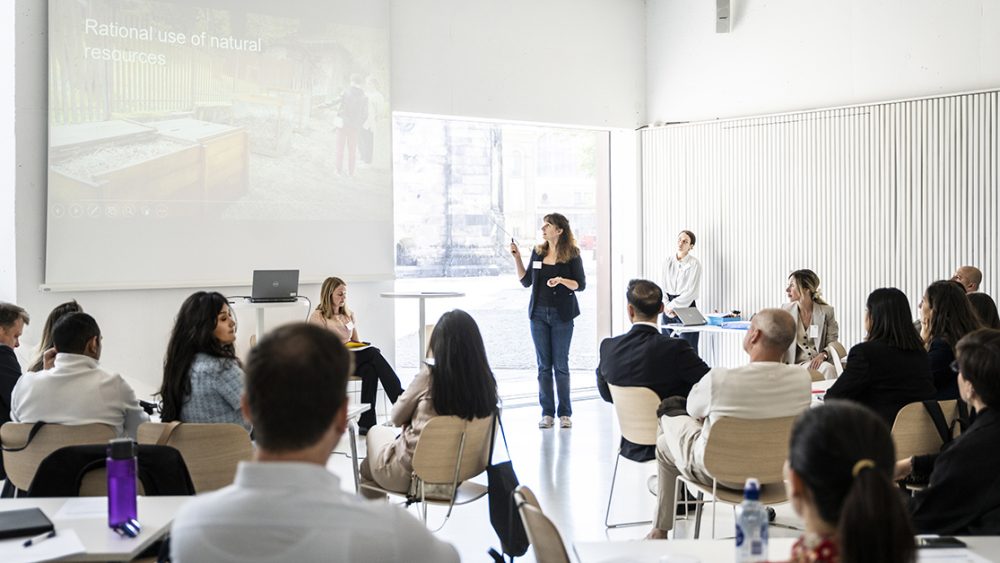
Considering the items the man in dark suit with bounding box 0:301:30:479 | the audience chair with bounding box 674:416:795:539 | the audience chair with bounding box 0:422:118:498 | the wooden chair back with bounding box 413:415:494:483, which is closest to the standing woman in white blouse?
the audience chair with bounding box 674:416:795:539

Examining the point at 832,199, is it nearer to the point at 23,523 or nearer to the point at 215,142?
the point at 215,142

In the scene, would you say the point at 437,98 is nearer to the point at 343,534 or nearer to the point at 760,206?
the point at 760,206

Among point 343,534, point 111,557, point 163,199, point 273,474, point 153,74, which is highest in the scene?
point 153,74

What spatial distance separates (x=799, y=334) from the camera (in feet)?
19.9

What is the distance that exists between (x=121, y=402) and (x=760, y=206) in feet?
22.2

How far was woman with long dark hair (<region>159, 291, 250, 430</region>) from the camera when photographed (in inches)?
148

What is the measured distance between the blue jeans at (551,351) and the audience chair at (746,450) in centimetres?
373

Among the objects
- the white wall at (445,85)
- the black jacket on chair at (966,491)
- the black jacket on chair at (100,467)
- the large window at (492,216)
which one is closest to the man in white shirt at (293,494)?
the black jacket on chair at (100,467)

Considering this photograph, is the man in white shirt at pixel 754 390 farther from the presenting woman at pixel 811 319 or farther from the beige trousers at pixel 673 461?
the presenting woman at pixel 811 319

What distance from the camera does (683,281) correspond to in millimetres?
8992

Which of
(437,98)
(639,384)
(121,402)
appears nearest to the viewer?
(121,402)

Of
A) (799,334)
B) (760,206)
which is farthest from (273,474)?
(760,206)

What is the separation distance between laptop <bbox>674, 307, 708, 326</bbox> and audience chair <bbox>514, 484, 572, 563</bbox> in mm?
6230

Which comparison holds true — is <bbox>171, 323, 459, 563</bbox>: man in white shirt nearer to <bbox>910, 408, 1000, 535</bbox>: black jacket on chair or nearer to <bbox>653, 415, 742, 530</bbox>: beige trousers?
<bbox>910, 408, 1000, 535</bbox>: black jacket on chair
